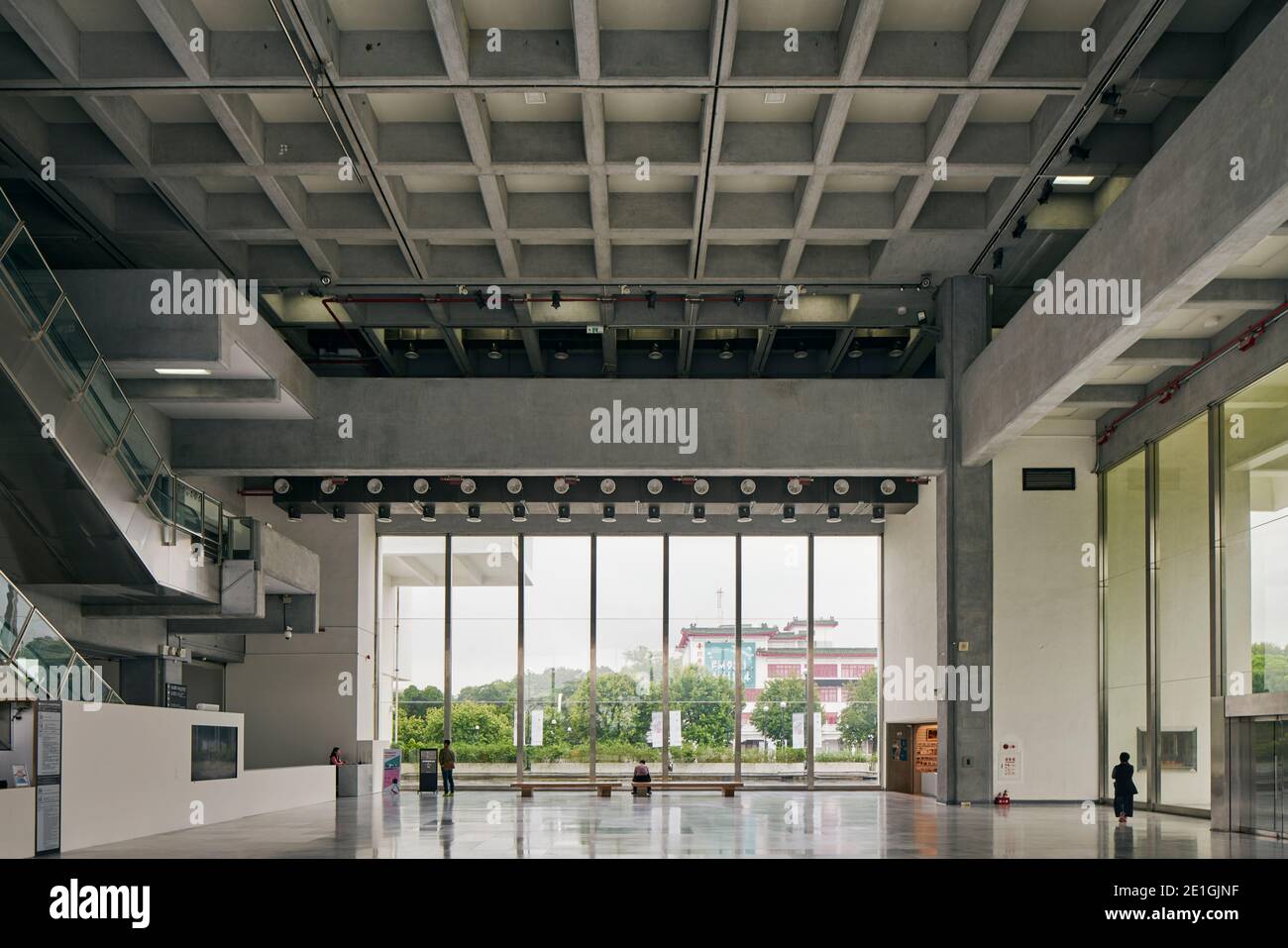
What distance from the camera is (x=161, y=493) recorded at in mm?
19750

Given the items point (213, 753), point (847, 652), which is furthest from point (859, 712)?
point (213, 753)

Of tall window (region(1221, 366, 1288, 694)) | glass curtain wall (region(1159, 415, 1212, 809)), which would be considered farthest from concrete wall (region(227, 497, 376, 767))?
tall window (region(1221, 366, 1288, 694))

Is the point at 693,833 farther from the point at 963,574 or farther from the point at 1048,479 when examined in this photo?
the point at 1048,479

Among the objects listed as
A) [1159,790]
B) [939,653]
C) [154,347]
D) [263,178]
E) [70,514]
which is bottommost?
[1159,790]

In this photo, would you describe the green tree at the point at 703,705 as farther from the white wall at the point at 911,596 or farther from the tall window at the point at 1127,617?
the tall window at the point at 1127,617

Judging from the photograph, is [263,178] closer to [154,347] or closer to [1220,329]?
[154,347]

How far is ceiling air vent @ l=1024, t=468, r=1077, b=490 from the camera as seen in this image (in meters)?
25.7

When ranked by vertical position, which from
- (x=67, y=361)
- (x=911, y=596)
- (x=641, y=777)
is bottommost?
(x=641, y=777)

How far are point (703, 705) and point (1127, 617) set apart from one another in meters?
14.1

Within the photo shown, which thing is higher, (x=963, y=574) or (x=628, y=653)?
(x=963, y=574)

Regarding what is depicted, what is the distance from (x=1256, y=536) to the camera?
762 inches

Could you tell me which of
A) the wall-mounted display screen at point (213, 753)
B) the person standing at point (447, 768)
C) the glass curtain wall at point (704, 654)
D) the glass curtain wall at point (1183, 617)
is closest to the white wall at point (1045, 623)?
the glass curtain wall at point (1183, 617)
